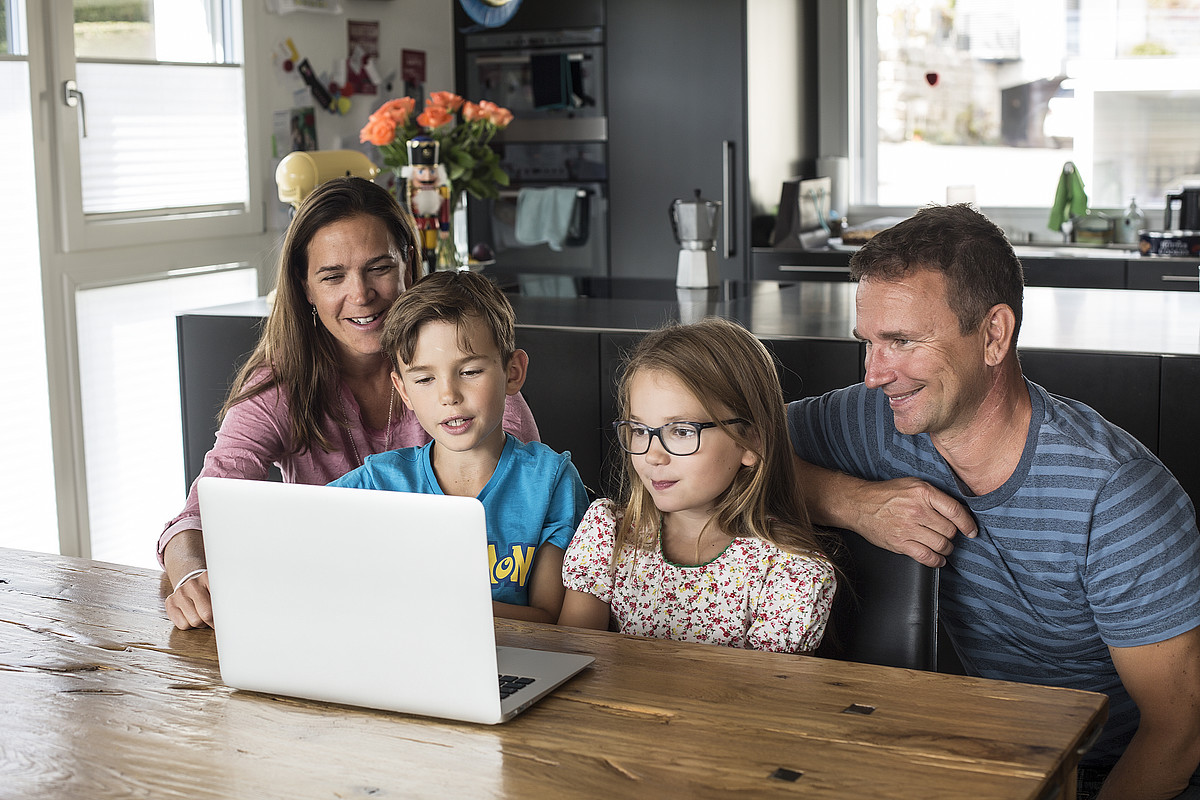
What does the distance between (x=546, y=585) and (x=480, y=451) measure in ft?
0.69

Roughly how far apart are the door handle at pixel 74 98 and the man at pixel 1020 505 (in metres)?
2.64

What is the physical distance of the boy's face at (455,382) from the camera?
1687 millimetres

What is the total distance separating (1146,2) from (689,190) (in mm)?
1889

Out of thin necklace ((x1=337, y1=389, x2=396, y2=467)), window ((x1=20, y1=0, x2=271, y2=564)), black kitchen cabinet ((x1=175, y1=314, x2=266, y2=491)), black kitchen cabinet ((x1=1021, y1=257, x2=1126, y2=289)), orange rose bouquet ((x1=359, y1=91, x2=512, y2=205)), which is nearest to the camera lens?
thin necklace ((x1=337, y1=389, x2=396, y2=467))

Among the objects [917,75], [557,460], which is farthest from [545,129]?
[557,460]

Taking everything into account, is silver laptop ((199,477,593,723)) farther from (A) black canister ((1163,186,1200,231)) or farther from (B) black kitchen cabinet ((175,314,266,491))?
(A) black canister ((1163,186,1200,231))

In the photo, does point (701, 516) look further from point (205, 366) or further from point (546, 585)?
point (205, 366)

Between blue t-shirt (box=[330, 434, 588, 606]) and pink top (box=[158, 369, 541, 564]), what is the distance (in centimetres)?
24

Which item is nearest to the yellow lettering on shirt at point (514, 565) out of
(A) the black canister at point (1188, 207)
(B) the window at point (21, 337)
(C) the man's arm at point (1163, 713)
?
(C) the man's arm at point (1163, 713)

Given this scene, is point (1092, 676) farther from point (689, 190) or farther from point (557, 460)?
point (689, 190)

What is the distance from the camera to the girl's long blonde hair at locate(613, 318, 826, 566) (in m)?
1.55

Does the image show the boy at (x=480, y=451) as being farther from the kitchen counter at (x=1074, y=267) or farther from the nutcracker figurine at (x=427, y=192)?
the kitchen counter at (x=1074, y=267)

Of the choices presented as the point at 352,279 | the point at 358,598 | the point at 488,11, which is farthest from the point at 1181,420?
the point at 488,11

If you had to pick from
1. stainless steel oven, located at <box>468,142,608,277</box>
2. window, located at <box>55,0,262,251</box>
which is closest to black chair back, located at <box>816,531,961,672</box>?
window, located at <box>55,0,262,251</box>
